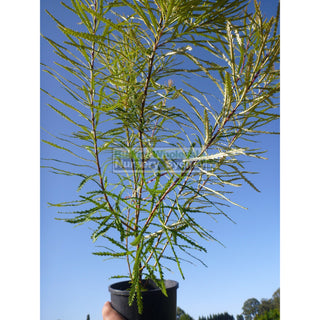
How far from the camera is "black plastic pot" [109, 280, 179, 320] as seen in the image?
0.86 meters

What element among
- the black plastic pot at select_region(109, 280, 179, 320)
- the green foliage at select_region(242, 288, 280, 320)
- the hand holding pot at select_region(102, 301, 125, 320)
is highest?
the black plastic pot at select_region(109, 280, 179, 320)

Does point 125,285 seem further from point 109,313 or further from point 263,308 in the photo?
point 263,308

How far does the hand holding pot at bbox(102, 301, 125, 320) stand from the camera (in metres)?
0.89

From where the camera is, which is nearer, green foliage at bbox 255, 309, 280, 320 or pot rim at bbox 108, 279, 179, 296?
pot rim at bbox 108, 279, 179, 296

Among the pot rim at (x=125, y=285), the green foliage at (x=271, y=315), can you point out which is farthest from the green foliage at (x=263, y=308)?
the pot rim at (x=125, y=285)

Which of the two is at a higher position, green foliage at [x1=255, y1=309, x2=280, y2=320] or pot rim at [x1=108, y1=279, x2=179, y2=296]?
pot rim at [x1=108, y1=279, x2=179, y2=296]

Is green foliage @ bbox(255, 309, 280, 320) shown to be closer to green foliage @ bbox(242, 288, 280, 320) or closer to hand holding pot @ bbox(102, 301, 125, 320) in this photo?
green foliage @ bbox(242, 288, 280, 320)

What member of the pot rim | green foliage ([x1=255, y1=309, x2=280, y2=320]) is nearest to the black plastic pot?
the pot rim
